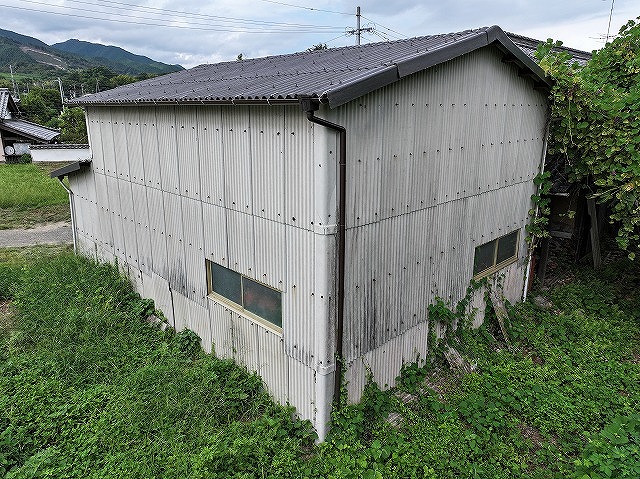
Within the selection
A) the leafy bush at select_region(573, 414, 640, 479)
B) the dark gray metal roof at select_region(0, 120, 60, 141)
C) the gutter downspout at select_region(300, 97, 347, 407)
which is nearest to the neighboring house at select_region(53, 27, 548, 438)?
the gutter downspout at select_region(300, 97, 347, 407)

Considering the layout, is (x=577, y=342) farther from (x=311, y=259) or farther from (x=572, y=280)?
(x=311, y=259)

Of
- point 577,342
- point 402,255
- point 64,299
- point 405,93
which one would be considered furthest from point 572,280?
point 64,299

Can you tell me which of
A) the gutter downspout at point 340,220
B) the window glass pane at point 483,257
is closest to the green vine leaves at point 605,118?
the window glass pane at point 483,257

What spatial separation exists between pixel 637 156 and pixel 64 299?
33.6ft

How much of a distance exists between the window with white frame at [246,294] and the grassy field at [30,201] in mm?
12300

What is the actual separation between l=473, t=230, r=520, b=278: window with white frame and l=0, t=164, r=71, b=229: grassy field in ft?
49.5

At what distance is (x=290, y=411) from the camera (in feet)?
17.5

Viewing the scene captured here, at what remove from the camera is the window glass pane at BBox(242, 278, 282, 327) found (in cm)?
536

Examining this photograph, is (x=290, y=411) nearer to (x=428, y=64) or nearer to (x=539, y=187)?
(x=428, y=64)

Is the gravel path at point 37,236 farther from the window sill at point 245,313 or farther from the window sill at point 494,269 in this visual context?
the window sill at point 494,269

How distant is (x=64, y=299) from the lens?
26.7ft

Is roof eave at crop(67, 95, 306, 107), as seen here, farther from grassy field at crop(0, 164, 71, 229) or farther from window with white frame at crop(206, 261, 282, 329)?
grassy field at crop(0, 164, 71, 229)

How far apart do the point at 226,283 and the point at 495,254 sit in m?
4.65

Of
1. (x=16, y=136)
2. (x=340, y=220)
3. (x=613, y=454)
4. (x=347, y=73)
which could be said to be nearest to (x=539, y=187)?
(x=613, y=454)
